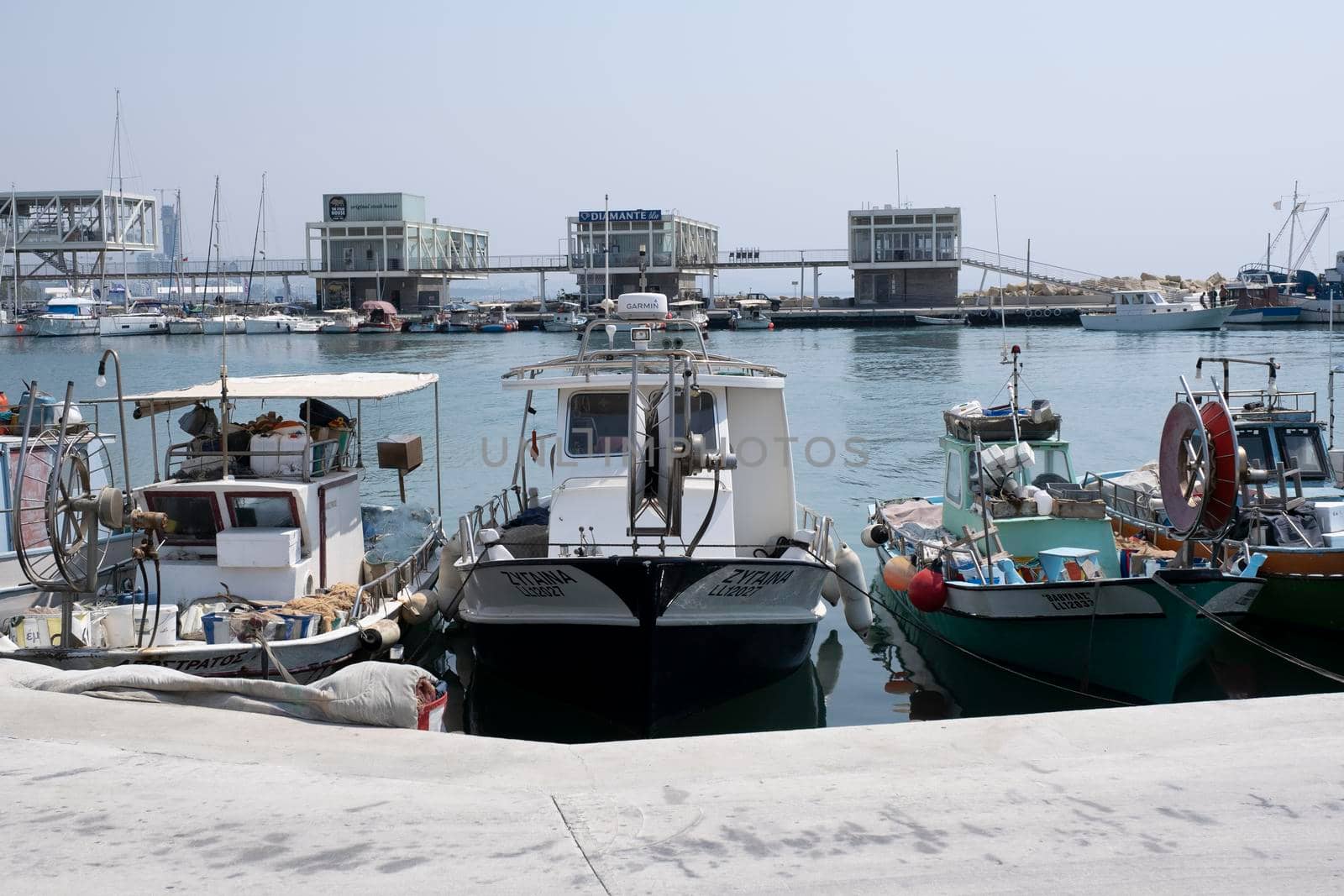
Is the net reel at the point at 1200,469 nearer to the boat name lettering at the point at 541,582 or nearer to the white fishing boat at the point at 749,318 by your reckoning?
the boat name lettering at the point at 541,582

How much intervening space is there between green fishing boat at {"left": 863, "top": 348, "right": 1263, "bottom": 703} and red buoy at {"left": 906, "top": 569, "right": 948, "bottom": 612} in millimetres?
13

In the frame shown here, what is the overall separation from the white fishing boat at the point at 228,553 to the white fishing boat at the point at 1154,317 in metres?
78.8

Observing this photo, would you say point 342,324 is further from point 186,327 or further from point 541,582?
point 541,582

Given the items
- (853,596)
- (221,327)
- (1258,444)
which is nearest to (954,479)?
(853,596)

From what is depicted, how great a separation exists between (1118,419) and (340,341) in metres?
60.2

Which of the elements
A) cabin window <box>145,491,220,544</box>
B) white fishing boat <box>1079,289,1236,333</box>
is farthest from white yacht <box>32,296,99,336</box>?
cabin window <box>145,491,220,544</box>

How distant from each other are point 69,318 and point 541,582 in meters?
98.3

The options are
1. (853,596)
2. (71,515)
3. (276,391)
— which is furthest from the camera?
(853,596)

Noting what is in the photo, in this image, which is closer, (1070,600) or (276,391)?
(1070,600)

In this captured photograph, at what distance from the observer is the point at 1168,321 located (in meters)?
86.5

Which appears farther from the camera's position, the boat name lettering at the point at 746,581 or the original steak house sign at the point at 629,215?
the original steak house sign at the point at 629,215

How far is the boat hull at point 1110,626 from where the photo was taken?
40.0ft

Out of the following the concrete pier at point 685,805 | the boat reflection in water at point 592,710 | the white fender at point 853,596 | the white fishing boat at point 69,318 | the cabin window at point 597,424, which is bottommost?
the boat reflection in water at point 592,710

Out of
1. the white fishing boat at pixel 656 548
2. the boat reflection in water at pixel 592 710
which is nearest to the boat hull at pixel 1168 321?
the white fishing boat at pixel 656 548
